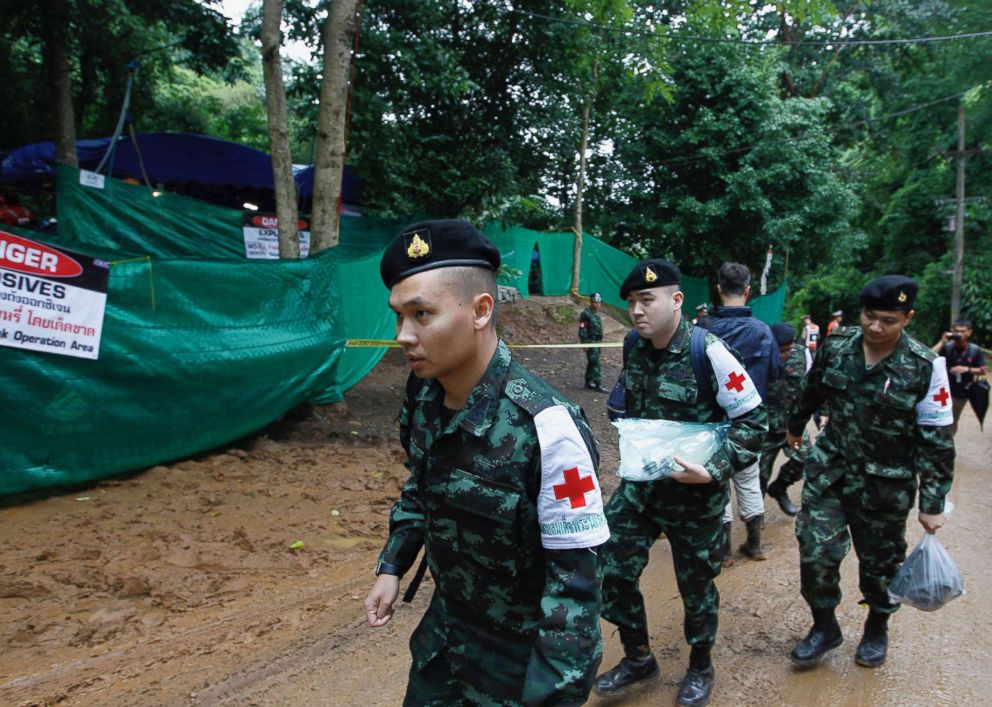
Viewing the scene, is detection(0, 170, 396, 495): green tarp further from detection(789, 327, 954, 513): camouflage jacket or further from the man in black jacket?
detection(789, 327, 954, 513): camouflage jacket

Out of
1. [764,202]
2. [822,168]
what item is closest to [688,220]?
[764,202]

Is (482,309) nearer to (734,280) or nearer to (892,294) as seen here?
(892,294)

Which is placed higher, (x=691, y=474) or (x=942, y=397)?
(x=942, y=397)

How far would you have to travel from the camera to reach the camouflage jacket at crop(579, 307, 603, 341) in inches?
494

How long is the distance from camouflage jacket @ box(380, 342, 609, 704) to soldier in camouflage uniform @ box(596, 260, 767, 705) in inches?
57.2

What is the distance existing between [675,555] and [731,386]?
841 millimetres

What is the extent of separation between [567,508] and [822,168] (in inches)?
797

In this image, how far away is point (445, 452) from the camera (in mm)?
1854

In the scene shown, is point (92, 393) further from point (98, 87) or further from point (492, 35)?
point (98, 87)

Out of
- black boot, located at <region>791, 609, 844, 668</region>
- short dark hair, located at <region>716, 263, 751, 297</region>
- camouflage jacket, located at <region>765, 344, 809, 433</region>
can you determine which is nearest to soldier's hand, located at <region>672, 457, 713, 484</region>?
black boot, located at <region>791, 609, 844, 668</region>

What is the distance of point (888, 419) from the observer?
345cm

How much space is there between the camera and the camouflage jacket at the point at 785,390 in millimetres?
5832

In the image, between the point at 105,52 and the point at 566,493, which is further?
the point at 105,52

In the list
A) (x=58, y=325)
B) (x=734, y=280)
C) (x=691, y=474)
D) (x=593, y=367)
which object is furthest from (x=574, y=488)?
(x=593, y=367)
